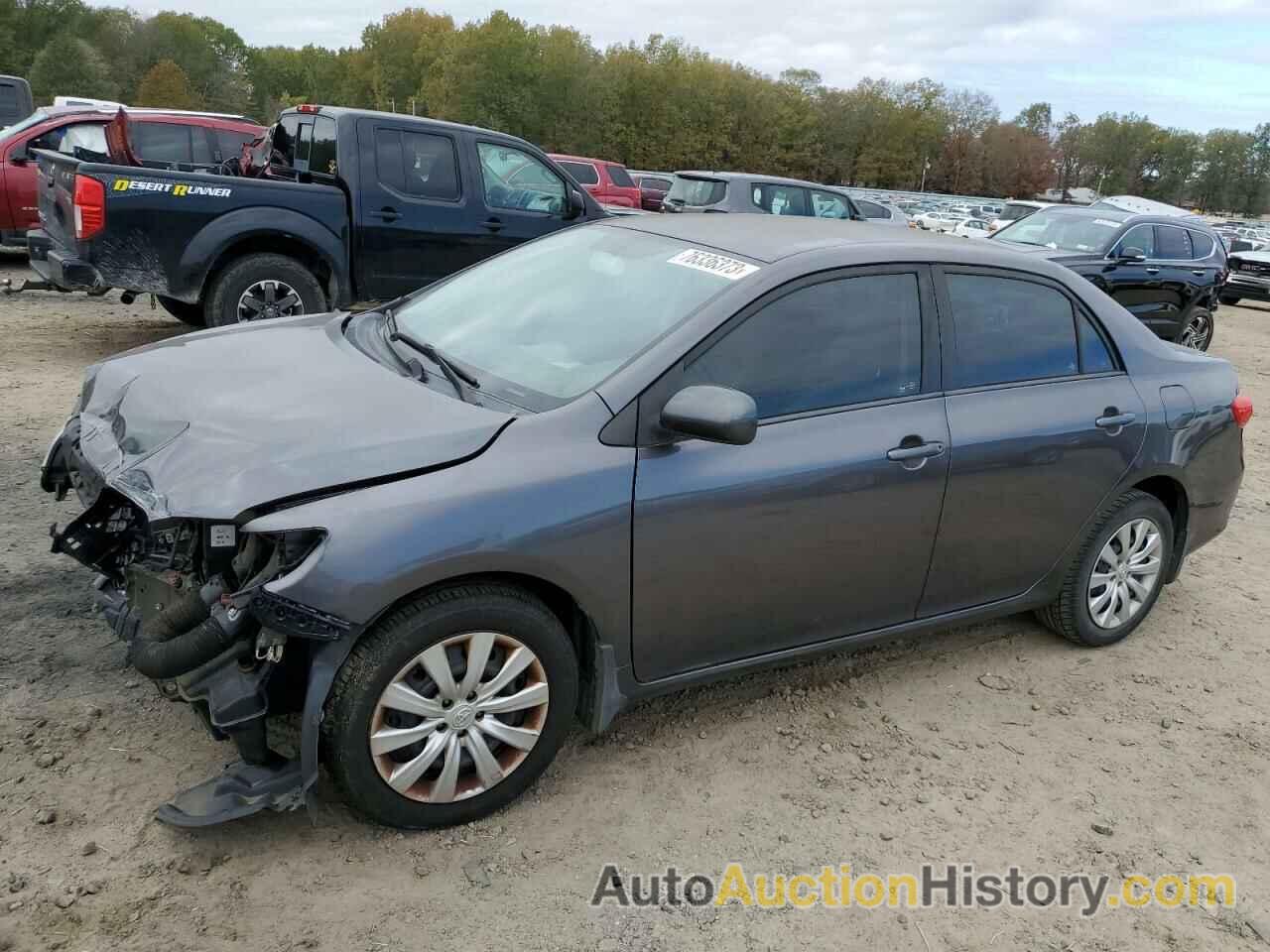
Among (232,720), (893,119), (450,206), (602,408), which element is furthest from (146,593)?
(893,119)

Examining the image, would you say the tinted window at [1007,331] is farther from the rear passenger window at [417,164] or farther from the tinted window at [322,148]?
the tinted window at [322,148]

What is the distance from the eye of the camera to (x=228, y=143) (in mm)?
11586

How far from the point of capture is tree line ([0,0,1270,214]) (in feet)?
309

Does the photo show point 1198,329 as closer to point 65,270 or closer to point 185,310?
point 185,310

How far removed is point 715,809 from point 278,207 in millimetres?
6065

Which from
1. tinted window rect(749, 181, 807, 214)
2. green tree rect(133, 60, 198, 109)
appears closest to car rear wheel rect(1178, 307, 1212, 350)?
tinted window rect(749, 181, 807, 214)

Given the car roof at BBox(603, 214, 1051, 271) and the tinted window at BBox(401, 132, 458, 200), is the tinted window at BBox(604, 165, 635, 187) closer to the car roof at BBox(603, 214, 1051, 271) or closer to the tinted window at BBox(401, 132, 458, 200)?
the tinted window at BBox(401, 132, 458, 200)

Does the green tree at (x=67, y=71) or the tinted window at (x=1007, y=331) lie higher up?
the green tree at (x=67, y=71)

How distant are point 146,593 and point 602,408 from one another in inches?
57.4

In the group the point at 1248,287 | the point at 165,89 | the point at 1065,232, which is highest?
the point at 165,89

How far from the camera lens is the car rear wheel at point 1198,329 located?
40.4 feet

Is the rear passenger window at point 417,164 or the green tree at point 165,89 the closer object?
the rear passenger window at point 417,164

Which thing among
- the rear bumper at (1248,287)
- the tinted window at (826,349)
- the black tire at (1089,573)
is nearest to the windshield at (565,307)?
the tinted window at (826,349)

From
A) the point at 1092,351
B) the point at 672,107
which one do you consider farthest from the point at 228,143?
the point at 672,107
